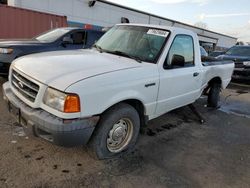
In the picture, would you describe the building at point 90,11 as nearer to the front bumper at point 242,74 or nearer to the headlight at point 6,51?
the front bumper at point 242,74

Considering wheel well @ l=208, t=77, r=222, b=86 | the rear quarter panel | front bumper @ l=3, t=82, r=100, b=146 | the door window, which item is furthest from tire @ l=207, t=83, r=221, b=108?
front bumper @ l=3, t=82, r=100, b=146

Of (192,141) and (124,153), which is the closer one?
(124,153)

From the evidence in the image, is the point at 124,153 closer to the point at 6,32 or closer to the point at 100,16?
the point at 6,32

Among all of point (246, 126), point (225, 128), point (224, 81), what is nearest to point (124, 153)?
point (225, 128)

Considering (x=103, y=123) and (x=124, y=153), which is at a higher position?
(x=103, y=123)

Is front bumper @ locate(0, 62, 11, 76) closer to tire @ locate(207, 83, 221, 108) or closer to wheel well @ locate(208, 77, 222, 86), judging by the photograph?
wheel well @ locate(208, 77, 222, 86)

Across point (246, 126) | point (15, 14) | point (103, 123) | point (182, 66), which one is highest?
point (15, 14)

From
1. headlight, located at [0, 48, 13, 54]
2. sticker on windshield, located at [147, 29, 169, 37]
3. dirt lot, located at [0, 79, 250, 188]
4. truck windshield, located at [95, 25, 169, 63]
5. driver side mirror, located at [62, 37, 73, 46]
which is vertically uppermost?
sticker on windshield, located at [147, 29, 169, 37]

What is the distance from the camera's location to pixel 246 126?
594 centimetres

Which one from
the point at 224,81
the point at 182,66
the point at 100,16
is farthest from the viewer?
the point at 100,16

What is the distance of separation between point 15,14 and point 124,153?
33.9ft

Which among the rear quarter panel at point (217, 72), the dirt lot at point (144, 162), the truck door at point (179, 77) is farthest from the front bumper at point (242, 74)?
the truck door at point (179, 77)

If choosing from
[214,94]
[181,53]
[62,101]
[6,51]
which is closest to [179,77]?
[181,53]

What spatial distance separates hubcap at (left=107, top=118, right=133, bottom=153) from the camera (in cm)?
371
